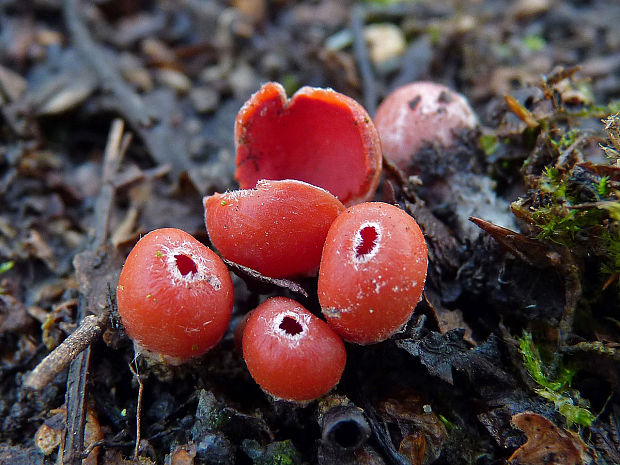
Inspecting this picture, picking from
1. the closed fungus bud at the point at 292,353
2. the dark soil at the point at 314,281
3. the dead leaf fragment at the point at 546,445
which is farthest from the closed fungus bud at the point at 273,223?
the dead leaf fragment at the point at 546,445

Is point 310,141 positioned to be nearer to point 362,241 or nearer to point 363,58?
point 362,241

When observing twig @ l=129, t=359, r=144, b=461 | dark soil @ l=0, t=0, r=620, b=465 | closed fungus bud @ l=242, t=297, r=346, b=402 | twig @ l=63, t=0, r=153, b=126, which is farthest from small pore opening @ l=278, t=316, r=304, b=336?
twig @ l=63, t=0, r=153, b=126

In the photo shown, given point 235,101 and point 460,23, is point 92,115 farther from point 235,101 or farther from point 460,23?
point 460,23

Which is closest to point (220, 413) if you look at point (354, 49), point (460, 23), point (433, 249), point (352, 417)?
point (352, 417)

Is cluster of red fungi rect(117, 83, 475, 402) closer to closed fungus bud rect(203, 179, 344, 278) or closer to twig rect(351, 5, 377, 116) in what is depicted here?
closed fungus bud rect(203, 179, 344, 278)

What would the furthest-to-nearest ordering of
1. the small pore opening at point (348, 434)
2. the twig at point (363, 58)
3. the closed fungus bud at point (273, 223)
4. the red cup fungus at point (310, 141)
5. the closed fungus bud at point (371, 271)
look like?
the twig at point (363, 58)
the red cup fungus at point (310, 141)
the closed fungus bud at point (273, 223)
the small pore opening at point (348, 434)
the closed fungus bud at point (371, 271)

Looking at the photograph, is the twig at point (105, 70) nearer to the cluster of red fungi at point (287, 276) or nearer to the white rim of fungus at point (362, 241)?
the cluster of red fungi at point (287, 276)

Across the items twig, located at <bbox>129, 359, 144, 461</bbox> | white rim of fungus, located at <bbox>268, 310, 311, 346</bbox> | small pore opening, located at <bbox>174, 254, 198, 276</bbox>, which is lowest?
twig, located at <bbox>129, 359, 144, 461</bbox>
